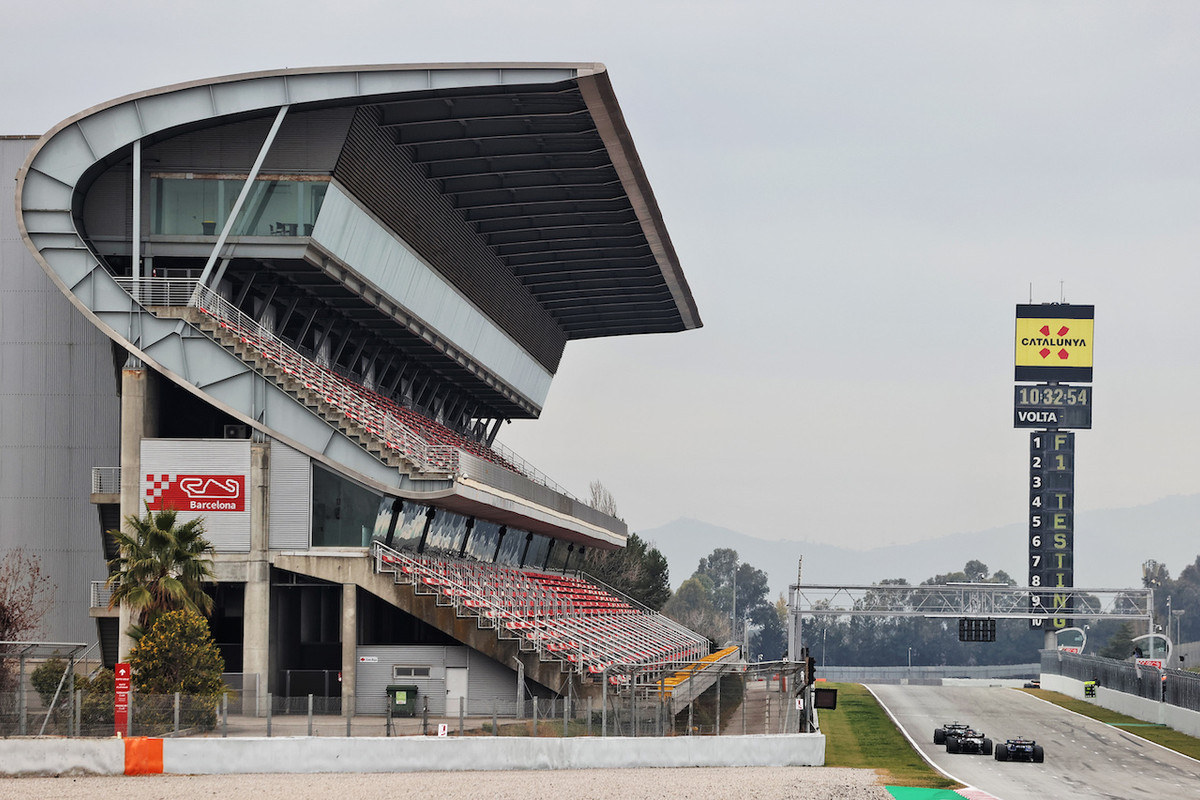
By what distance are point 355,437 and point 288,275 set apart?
682 cm

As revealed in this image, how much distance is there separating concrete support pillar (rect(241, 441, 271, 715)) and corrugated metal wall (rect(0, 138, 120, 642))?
26.3ft

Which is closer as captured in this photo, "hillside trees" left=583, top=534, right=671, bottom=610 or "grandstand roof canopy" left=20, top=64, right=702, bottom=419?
"grandstand roof canopy" left=20, top=64, right=702, bottom=419

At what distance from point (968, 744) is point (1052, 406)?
81.2 meters

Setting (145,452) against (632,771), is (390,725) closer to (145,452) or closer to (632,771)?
(632,771)

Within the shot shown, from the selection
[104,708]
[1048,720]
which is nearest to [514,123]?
[104,708]

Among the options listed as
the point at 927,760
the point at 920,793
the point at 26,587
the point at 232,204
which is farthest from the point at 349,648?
the point at 927,760

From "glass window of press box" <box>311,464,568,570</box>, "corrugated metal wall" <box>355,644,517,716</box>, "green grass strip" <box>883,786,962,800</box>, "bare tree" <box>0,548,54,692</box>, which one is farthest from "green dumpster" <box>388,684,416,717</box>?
"green grass strip" <box>883,786,962,800</box>

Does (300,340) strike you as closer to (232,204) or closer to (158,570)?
(232,204)

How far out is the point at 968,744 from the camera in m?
53.3

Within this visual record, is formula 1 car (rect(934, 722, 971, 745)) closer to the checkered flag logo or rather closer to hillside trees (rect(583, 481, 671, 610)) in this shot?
the checkered flag logo

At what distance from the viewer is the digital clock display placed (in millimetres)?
128875

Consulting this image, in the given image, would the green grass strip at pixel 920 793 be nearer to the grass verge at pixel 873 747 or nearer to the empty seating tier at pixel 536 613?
the grass verge at pixel 873 747

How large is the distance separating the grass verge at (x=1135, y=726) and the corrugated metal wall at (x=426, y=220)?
107ft

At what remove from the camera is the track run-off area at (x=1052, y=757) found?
138 ft
